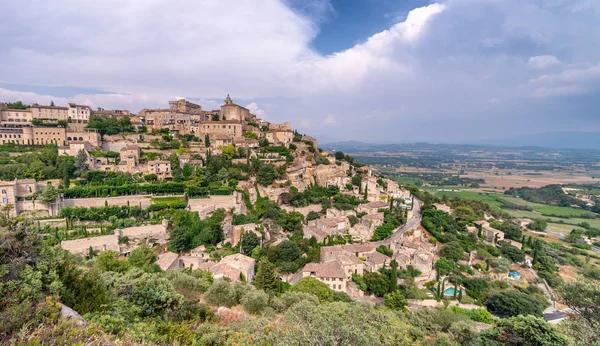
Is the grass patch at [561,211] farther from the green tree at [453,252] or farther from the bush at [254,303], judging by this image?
the bush at [254,303]

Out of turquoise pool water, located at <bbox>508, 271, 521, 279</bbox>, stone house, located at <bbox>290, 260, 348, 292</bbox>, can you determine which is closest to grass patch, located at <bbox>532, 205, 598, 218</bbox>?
turquoise pool water, located at <bbox>508, 271, 521, 279</bbox>

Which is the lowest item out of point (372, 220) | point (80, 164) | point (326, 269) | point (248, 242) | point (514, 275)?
point (514, 275)

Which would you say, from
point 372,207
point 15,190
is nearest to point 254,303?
point 372,207

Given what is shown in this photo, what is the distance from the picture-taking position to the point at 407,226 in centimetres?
3697

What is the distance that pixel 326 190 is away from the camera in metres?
40.4

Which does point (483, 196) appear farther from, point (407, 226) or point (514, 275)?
point (407, 226)

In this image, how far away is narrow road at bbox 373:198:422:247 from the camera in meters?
32.9

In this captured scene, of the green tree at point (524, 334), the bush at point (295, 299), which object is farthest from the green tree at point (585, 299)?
the bush at point (295, 299)

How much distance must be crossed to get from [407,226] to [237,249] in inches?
923

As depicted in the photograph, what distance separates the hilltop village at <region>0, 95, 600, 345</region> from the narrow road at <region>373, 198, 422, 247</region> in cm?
24

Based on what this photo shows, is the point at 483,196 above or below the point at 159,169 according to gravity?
below

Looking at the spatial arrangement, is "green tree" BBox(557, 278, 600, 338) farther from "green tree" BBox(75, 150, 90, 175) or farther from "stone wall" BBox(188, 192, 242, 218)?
"green tree" BBox(75, 150, 90, 175)

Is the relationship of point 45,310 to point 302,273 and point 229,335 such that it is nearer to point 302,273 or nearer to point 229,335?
point 229,335

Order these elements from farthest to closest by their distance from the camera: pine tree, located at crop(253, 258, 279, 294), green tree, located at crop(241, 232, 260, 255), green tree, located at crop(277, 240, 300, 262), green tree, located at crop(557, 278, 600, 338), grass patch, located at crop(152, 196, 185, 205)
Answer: grass patch, located at crop(152, 196, 185, 205)
green tree, located at crop(241, 232, 260, 255)
green tree, located at crop(277, 240, 300, 262)
pine tree, located at crop(253, 258, 279, 294)
green tree, located at crop(557, 278, 600, 338)
